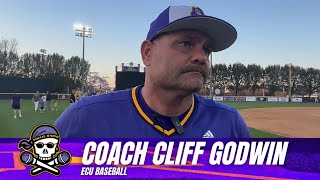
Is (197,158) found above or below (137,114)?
below

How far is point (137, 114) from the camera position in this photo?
1.94 m

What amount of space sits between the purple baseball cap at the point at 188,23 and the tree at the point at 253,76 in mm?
75439

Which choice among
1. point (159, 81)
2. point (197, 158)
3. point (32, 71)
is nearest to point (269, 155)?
point (197, 158)

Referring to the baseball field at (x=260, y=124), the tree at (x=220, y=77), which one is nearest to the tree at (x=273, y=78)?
the tree at (x=220, y=77)

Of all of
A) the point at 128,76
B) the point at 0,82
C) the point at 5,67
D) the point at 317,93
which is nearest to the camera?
the point at 128,76

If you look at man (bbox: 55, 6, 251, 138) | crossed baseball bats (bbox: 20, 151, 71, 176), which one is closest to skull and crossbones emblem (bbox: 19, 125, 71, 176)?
crossed baseball bats (bbox: 20, 151, 71, 176)

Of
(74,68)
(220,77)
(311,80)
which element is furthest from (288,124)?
(311,80)

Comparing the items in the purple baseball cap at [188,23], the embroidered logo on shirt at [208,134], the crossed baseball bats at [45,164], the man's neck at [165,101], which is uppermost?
the purple baseball cap at [188,23]

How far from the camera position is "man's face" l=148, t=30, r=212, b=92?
1846 mm

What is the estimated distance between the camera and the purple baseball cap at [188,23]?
182 centimetres

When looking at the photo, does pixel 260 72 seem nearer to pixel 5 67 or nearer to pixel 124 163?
pixel 5 67

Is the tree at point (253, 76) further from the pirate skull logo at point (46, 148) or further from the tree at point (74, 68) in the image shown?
the pirate skull logo at point (46, 148)

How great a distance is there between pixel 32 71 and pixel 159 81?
6689cm

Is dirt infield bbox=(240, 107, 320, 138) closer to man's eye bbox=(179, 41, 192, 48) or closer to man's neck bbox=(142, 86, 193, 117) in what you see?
man's neck bbox=(142, 86, 193, 117)
